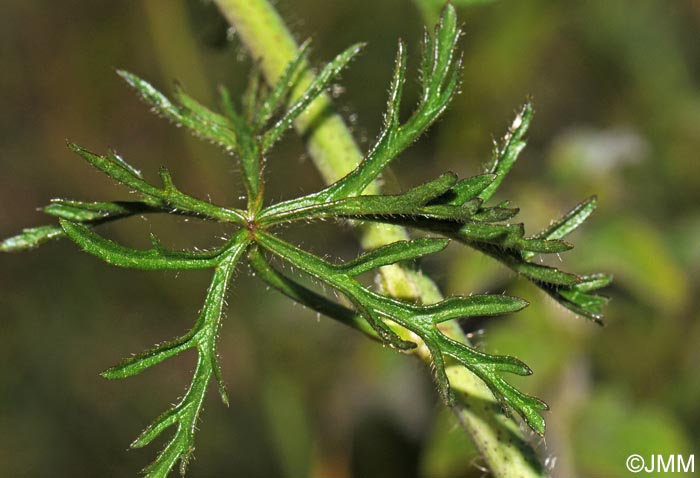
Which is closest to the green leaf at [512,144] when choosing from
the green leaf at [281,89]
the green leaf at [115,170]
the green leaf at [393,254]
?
the green leaf at [393,254]

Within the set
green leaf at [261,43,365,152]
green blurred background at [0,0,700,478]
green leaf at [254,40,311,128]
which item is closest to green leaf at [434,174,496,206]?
green leaf at [261,43,365,152]

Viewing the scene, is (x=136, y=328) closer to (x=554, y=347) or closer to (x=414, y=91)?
(x=414, y=91)

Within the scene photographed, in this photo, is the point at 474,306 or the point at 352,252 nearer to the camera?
the point at 474,306

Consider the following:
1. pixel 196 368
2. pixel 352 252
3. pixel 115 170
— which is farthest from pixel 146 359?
pixel 352 252

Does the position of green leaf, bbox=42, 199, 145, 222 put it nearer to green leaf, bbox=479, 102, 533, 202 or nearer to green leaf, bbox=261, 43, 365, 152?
green leaf, bbox=261, 43, 365, 152

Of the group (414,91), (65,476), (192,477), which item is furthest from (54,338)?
(414,91)

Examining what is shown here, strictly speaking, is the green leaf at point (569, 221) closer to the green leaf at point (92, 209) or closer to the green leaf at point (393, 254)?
the green leaf at point (393, 254)

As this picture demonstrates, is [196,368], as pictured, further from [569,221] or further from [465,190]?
[569,221]
